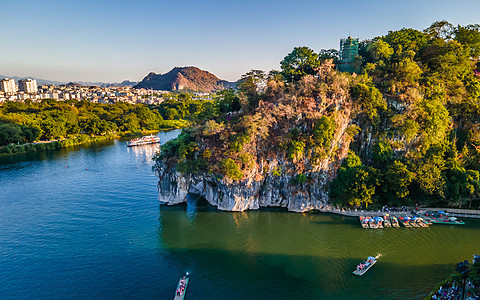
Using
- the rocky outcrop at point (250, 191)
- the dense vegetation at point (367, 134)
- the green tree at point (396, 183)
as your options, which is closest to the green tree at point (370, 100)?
the dense vegetation at point (367, 134)

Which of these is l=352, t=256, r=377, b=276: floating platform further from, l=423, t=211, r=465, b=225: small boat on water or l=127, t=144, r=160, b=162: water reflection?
l=127, t=144, r=160, b=162: water reflection

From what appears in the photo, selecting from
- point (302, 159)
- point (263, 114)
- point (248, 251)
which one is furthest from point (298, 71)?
point (248, 251)

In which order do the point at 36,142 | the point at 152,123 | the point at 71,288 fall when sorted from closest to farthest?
1. the point at 71,288
2. the point at 36,142
3. the point at 152,123

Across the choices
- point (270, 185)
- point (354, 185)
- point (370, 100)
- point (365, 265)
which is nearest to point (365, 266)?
point (365, 265)

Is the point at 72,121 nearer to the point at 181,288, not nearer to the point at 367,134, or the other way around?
the point at 181,288

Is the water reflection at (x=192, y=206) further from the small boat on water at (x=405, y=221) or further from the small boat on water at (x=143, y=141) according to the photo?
the small boat on water at (x=143, y=141)

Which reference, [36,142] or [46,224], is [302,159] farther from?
[36,142]

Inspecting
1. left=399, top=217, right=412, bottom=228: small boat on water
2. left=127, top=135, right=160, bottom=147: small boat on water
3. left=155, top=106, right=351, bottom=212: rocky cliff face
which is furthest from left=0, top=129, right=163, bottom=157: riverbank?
left=399, top=217, right=412, bottom=228: small boat on water
